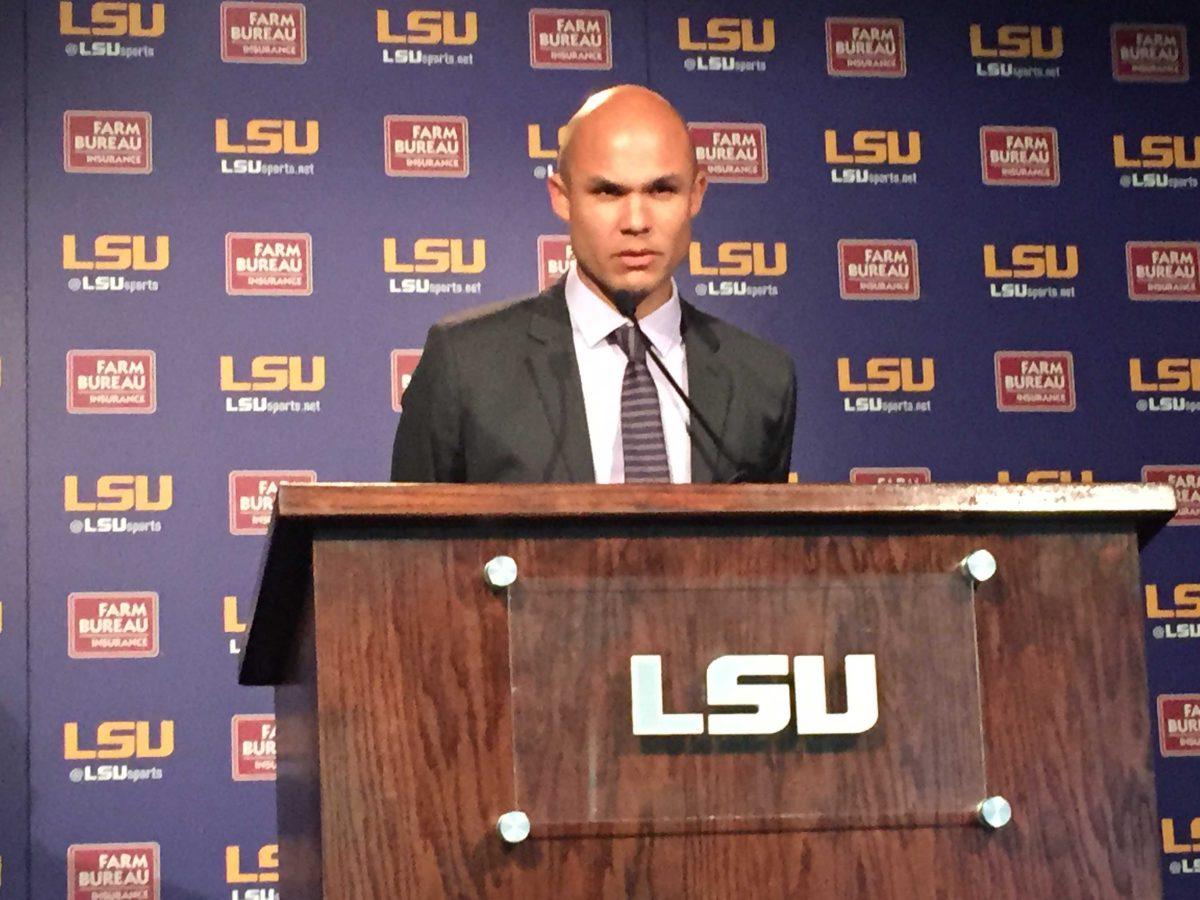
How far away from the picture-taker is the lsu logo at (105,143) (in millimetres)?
4492

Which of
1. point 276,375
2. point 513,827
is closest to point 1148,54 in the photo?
point 276,375

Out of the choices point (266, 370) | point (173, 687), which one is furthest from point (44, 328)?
point (173, 687)

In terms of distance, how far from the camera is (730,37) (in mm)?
4855

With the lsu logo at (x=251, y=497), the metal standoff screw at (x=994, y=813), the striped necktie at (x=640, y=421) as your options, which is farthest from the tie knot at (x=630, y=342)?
the lsu logo at (x=251, y=497)

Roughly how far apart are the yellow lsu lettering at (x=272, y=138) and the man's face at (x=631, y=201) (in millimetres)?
2297

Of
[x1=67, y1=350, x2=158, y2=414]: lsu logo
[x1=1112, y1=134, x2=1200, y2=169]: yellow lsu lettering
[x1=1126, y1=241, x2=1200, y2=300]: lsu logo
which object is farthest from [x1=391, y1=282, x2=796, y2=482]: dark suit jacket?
[x1=1112, y1=134, x2=1200, y2=169]: yellow lsu lettering

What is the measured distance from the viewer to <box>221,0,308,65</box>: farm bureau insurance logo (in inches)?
181

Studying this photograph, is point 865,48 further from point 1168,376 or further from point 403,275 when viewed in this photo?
point 403,275

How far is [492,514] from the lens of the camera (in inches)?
59.1

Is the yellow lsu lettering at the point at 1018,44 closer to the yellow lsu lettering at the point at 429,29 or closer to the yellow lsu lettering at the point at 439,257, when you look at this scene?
the yellow lsu lettering at the point at 429,29

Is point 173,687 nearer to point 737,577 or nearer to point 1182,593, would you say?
point 1182,593

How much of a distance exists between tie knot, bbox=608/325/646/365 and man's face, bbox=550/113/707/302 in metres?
0.07

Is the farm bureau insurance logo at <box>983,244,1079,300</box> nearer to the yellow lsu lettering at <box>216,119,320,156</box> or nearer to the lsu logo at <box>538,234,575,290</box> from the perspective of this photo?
the lsu logo at <box>538,234,575,290</box>

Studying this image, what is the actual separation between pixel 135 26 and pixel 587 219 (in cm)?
255
